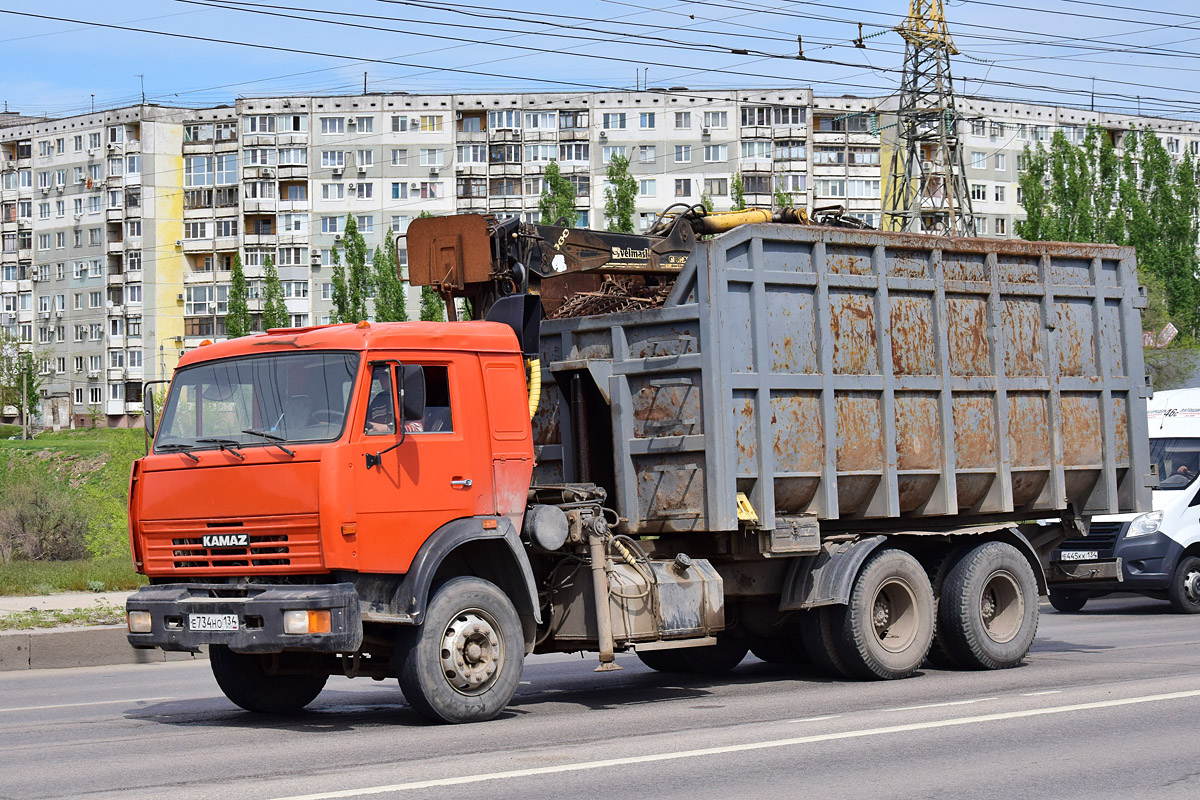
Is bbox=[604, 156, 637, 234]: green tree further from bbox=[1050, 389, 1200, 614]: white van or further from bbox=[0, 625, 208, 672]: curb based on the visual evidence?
bbox=[0, 625, 208, 672]: curb

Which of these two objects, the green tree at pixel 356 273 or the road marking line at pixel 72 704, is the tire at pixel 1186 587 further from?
the green tree at pixel 356 273

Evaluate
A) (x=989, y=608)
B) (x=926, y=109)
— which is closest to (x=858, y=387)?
(x=989, y=608)

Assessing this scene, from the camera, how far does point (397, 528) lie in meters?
9.61

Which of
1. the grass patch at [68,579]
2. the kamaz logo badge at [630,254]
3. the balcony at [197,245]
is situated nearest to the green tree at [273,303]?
the balcony at [197,245]

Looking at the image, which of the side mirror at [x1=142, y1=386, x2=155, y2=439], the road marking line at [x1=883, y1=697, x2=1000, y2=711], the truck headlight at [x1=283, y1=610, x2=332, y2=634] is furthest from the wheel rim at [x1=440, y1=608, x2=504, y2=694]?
the road marking line at [x1=883, y1=697, x2=1000, y2=711]

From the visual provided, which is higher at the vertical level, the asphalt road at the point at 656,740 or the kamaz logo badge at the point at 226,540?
the kamaz logo badge at the point at 226,540

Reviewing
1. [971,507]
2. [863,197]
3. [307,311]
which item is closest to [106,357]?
[307,311]

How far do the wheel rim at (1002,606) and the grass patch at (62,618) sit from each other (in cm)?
894

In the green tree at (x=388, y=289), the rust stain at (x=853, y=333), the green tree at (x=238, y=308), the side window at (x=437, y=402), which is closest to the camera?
the side window at (x=437, y=402)

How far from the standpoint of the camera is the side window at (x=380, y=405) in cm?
964

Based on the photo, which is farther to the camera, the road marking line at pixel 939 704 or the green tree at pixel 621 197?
the green tree at pixel 621 197

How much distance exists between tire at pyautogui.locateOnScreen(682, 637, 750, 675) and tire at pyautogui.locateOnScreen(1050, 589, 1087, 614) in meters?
7.41

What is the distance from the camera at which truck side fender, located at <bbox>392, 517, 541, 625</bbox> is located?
953cm

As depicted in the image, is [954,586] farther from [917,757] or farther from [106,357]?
[106,357]
